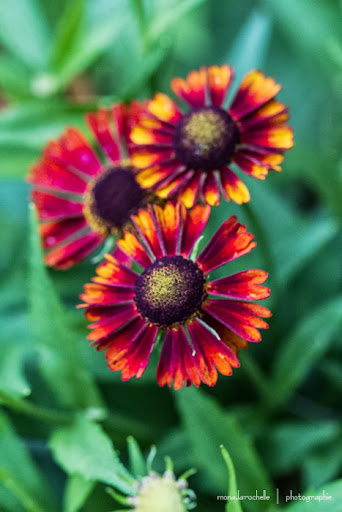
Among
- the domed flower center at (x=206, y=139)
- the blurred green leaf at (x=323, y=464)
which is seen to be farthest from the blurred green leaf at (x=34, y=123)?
the blurred green leaf at (x=323, y=464)

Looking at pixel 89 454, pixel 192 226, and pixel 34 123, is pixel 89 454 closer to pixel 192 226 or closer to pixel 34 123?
pixel 192 226

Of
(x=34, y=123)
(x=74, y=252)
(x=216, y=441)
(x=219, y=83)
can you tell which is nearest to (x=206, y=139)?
(x=219, y=83)

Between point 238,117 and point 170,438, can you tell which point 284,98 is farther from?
point 170,438

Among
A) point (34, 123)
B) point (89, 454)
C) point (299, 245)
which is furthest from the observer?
point (34, 123)

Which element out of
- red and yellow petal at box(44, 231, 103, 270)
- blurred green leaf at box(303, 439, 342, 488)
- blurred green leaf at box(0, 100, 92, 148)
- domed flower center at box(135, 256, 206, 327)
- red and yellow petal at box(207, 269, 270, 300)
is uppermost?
blurred green leaf at box(0, 100, 92, 148)

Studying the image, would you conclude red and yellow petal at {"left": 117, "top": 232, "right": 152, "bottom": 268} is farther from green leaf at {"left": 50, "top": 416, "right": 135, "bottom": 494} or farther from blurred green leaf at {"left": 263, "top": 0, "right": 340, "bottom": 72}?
blurred green leaf at {"left": 263, "top": 0, "right": 340, "bottom": 72}

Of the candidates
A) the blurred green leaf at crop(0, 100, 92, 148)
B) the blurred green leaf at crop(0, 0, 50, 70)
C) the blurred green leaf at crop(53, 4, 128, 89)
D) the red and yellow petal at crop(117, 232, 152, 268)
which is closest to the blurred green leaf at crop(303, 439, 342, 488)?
the red and yellow petal at crop(117, 232, 152, 268)


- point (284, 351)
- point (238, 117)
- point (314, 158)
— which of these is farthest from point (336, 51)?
point (284, 351)
